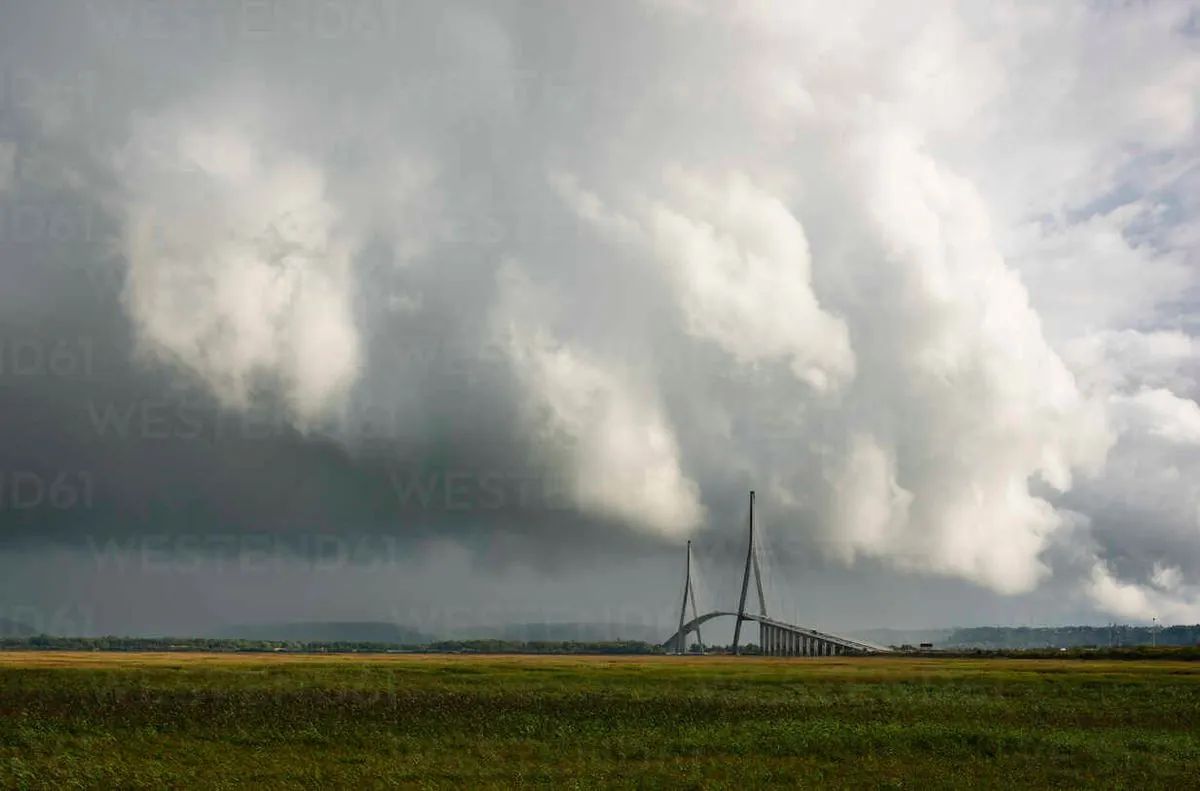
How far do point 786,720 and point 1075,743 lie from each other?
15.3 meters

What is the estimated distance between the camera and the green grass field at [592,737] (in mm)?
36906

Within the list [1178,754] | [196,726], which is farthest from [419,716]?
[1178,754]

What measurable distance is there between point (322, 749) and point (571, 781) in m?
13.8

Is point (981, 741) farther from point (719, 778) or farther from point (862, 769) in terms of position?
point (719, 778)

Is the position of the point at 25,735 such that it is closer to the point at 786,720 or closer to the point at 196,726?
the point at 196,726

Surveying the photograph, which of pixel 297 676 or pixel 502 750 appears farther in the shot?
pixel 297 676

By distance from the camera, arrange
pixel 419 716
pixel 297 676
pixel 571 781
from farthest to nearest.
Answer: pixel 297 676 → pixel 419 716 → pixel 571 781

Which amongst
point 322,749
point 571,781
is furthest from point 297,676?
point 571,781

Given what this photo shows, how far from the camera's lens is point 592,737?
48.3 m

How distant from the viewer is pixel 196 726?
50750 mm

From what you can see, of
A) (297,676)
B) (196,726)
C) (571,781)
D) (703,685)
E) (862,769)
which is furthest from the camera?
Answer: (297,676)

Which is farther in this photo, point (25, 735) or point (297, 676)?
point (297, 676)

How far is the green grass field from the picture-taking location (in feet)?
121

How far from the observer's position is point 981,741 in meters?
46.7
